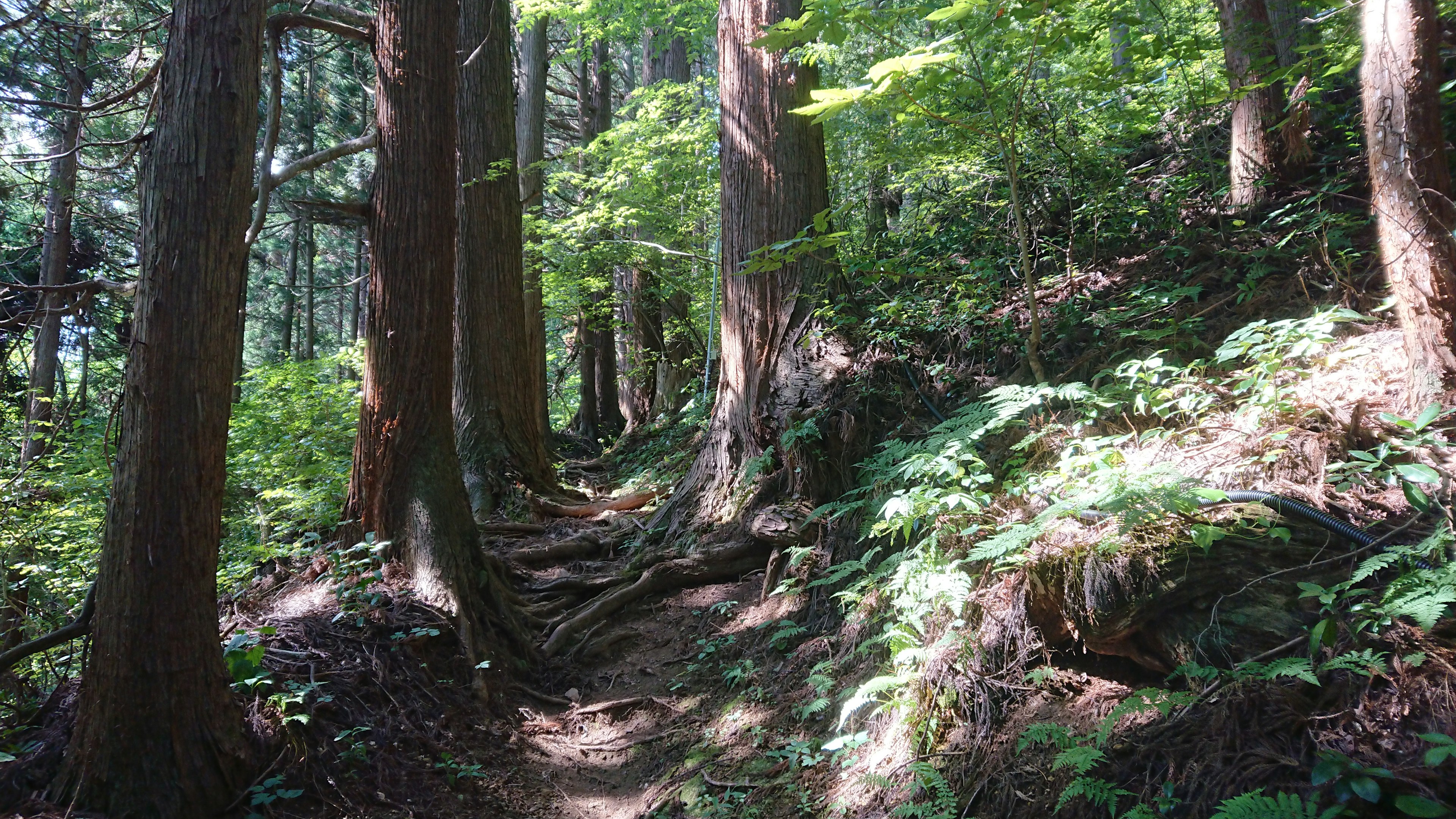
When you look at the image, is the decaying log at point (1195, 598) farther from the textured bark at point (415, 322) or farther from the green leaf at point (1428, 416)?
the textured bark at point (415, 322)

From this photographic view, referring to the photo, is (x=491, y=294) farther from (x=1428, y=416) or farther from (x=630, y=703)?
(x=1428, y=416)

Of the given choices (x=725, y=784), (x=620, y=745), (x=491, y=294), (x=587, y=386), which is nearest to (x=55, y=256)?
(x=587, y=386)

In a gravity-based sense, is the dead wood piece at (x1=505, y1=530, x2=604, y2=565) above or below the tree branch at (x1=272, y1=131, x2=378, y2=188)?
below

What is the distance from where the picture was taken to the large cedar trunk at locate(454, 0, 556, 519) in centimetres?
775

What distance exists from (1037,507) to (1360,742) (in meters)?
1.56

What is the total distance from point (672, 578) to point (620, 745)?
4.69 ft

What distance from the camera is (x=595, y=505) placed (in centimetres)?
790

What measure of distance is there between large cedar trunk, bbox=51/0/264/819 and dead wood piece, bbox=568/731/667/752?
1.98 m

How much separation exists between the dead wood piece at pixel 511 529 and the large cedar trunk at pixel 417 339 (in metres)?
1.41

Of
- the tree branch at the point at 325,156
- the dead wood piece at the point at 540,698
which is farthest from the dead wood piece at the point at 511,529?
the tree branch at the point at 325,156

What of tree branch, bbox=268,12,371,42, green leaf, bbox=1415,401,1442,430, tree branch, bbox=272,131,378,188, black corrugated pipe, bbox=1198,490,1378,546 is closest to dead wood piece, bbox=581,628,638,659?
tree branch, bbox=272,131,378,188

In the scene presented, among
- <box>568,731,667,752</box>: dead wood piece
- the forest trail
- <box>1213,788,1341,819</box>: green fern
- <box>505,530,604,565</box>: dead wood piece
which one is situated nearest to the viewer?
<box>1213,788,1341,819</box>: green fern

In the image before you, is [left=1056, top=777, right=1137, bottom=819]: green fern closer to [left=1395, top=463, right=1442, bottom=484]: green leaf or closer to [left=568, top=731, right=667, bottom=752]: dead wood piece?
[left=1395, top=463, right=1442, bottom=484]: green leaf

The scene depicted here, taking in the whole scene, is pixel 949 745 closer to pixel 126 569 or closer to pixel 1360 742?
pixel 1360 742
